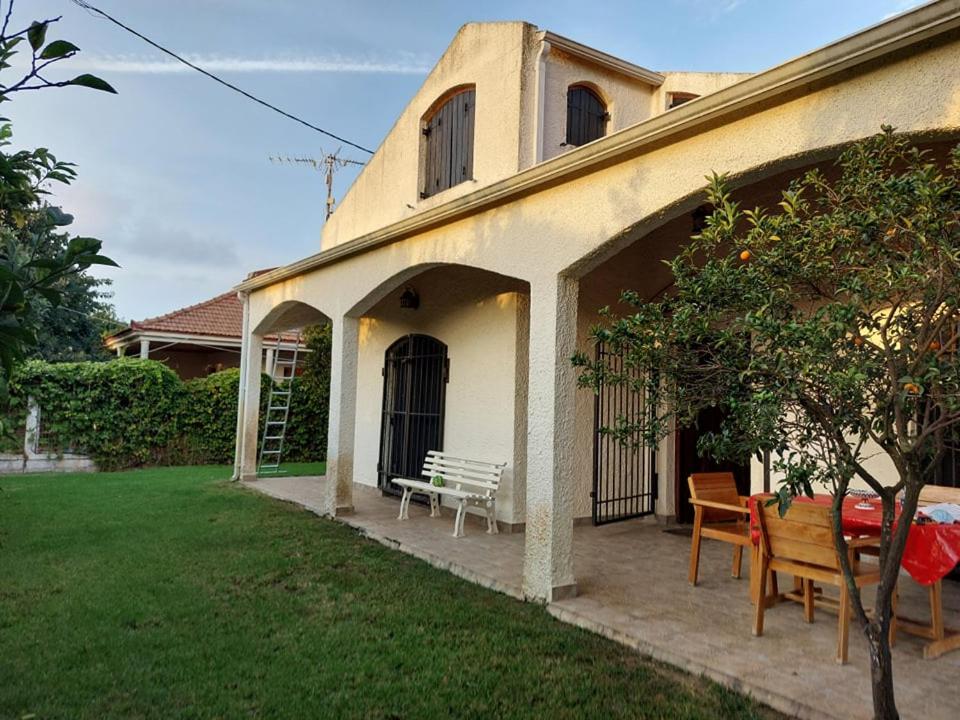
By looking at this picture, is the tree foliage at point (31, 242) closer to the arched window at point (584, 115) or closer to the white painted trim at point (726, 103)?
the white painted trim at point (726, 103)

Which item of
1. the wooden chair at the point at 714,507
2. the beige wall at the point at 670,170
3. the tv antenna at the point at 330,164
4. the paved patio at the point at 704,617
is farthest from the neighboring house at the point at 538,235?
the tv antenna at the point at 330,164

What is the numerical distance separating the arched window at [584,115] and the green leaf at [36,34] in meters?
8.06

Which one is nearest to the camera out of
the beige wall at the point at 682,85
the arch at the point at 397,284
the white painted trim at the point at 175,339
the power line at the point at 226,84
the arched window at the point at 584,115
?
the arch at the point at 397,284

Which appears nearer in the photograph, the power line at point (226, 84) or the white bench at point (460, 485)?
the white bench at point (460, 485)

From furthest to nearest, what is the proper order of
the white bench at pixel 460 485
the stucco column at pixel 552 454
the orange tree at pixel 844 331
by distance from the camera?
the white bench at pixel 460 485 → the stucco column at pixel 552 454 → the orange tree at pixel 844 331

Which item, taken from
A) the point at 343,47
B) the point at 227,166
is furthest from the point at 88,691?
the point at 227,166

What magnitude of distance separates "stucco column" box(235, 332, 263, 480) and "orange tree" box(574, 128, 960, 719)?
9273 mm

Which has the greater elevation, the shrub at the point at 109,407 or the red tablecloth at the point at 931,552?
the shrub at the point at 109,407

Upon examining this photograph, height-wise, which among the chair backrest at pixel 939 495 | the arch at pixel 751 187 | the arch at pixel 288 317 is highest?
the arch at pixel 288 317

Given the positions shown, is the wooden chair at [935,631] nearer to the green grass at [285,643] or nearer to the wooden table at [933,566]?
the wooden table at [933,566]

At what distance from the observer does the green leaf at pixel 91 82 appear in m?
1.04

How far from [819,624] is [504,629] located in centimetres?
214

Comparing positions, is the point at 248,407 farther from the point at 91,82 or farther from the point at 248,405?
the point at 91,82

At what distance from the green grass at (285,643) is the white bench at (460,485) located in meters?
1.02
